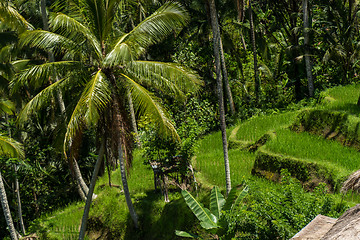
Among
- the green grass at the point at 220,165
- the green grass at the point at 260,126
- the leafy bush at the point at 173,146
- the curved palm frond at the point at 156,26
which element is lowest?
the green grass at the point at 220,165

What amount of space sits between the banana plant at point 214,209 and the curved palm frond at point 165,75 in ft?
9.59

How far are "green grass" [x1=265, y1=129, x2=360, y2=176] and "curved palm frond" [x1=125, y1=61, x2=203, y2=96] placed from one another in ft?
11.0

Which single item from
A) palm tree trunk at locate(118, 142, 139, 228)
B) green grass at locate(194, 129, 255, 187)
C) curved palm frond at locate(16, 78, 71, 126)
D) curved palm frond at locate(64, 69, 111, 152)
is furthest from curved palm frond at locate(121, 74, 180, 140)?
green grass at locate(194, 129, 255, 187)

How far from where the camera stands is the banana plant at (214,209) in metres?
9.75

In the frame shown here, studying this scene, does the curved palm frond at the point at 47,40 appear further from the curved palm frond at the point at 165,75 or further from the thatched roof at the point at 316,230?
the thatched roof at the point at 316,230

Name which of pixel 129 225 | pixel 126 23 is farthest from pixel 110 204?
pixel 126 23

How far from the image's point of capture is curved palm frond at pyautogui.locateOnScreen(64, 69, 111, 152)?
10242mm

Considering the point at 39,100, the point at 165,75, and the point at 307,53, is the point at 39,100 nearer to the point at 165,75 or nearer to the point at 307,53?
the point at 165,75

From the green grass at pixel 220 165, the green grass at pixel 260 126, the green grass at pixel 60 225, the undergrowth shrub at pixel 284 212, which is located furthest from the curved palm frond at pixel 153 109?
the green grass at pixel 60 225

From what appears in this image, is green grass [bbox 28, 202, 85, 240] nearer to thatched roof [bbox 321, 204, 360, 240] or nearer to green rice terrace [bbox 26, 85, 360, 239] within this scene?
green rice terrace [bbox 26, 85, 360, 239]

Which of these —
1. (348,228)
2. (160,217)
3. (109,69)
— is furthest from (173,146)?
(348,228)

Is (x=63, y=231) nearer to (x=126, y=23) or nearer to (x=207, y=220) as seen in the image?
(x=207, y=220)

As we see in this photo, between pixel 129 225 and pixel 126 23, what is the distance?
14318 mm

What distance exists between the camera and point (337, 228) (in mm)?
4066
